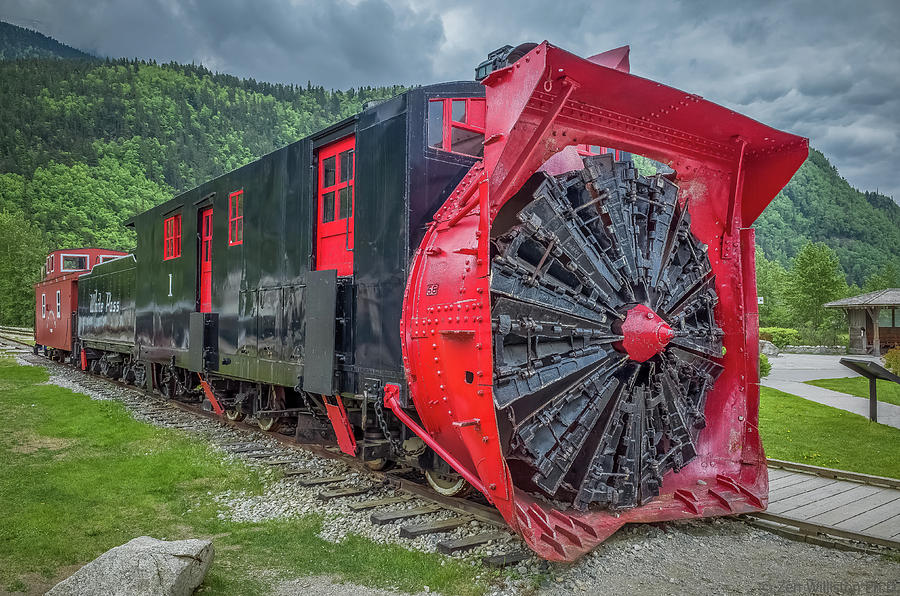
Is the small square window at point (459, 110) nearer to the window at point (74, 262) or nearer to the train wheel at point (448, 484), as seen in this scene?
the train wheel at point (448, 484)

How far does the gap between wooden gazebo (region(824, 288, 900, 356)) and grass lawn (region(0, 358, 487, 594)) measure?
3038 centimetres

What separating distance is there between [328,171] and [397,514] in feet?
12.3

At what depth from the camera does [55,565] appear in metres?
4.70

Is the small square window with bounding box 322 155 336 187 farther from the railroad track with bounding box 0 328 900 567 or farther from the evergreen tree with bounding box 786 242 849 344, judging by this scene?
the evergreen tree with bounding box 786 242 849 344

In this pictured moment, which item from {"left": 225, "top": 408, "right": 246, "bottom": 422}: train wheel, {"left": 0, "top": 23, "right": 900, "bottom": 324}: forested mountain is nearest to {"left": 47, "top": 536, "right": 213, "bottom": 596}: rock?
{"left": 225, "top": 408, "right": 246, "bottom": 422}: train wheel

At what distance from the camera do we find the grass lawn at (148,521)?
14.7 ft

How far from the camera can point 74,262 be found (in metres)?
24.3

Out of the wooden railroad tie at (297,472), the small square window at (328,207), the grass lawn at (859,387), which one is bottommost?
the grass lawn at (859,387)

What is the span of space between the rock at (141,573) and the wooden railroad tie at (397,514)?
1677mm

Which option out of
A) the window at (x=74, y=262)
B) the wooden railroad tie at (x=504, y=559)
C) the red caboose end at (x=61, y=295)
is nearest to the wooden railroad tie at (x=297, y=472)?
the wooden railroad tie at (x=504, y=559)

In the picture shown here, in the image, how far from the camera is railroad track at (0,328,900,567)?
5.00 meters

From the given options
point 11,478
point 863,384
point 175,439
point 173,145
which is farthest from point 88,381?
point 173,145

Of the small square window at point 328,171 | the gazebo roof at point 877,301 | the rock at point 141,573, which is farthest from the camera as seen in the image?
the gazebo roof at point 877,301

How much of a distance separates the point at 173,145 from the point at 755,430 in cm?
12357
